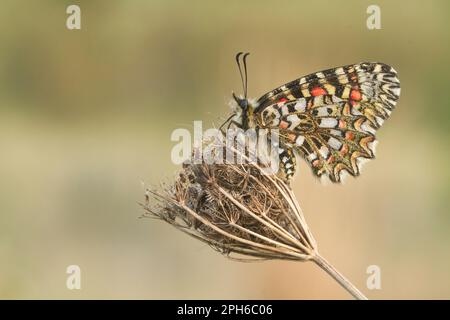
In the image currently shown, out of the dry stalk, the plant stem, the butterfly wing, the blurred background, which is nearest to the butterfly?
the butterfly wing

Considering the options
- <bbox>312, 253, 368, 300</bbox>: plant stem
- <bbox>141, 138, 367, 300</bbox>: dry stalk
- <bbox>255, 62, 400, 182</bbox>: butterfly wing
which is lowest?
<bbox>312, 253, 368, 300</bbox>: plant stem

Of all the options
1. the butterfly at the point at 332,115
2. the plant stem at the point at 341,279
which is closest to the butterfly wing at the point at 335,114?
the butterfly at the point at 332,115

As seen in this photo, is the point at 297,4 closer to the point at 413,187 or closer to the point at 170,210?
the point at 413,187

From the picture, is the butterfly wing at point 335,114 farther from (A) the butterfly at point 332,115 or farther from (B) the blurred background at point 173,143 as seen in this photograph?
(B) the blurred background at point 173,143

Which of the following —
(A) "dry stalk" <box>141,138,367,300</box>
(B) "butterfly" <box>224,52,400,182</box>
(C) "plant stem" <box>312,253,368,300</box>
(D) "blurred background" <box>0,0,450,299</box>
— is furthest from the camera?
(D) "blurred background" <box>0,0,450,299</box>

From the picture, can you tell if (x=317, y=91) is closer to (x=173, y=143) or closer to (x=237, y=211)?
(x=237, y=211)

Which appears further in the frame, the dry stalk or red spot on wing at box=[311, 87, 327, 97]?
red spot on wing at box=[311, 87, 327, 97]

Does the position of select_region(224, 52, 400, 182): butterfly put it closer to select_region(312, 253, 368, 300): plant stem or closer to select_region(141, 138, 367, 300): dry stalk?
select_region(141, 138, 367, 300): dry stalk
